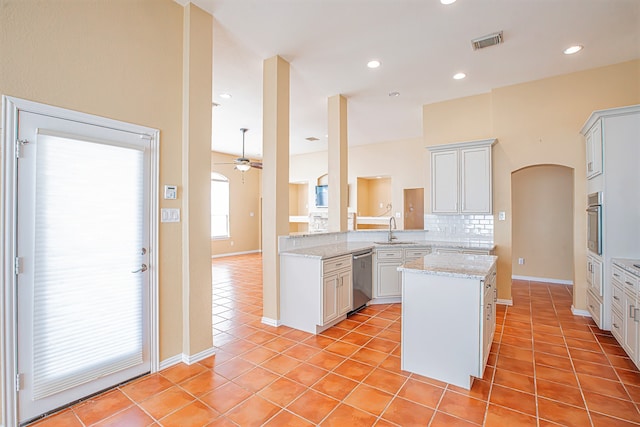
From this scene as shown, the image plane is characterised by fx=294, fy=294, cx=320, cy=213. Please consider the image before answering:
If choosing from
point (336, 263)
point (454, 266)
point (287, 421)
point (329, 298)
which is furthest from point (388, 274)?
point (287, 421)

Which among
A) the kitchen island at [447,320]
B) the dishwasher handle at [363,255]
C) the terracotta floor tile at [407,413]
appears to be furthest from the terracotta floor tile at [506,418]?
the dishwasher handle at [363,255]

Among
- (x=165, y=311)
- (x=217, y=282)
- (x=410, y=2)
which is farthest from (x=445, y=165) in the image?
(x=217, y=282)

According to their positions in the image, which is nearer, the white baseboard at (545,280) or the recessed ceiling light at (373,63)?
the recessed ceiling light at (373,63)

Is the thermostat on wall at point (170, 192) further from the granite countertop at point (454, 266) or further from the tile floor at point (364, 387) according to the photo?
the granite countertop at point (454, 266)

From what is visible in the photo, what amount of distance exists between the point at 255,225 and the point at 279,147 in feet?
23.0

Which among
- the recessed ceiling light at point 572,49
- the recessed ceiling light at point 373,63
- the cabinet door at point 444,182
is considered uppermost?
the recessed ceiling light at point 373,63

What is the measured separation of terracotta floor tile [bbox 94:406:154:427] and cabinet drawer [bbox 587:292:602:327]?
4.66m

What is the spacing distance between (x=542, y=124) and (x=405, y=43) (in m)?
2.55

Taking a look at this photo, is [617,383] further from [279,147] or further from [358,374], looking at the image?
[279,147]

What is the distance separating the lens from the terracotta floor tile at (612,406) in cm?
201

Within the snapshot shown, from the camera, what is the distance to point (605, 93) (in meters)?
3.96

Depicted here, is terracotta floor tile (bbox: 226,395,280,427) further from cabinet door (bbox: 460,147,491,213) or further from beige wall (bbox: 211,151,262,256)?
beige wall (bbox: 211,151,262,256)

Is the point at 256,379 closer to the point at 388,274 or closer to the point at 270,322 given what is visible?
the point at 270,322

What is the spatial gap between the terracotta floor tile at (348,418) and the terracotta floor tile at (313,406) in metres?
0.05
